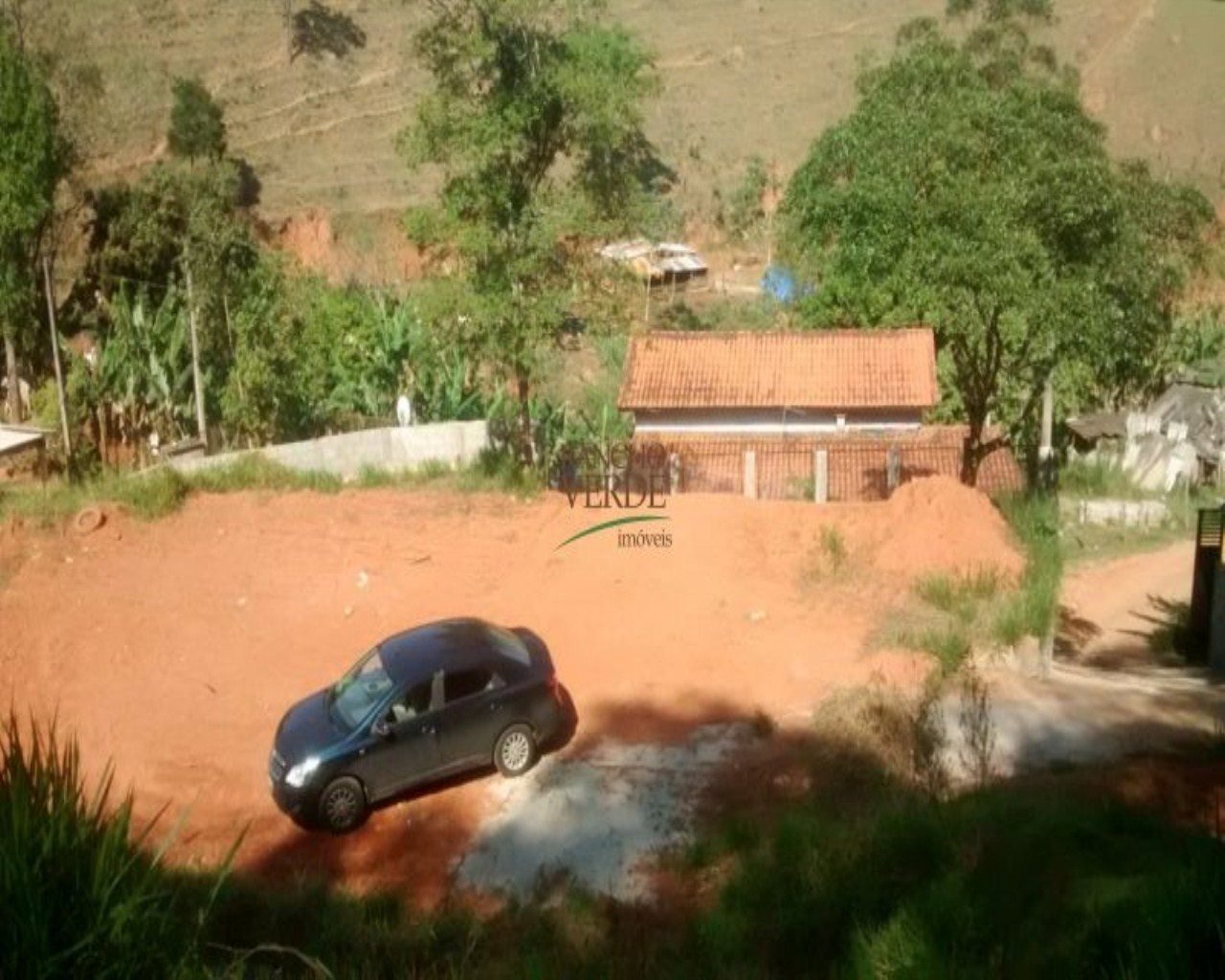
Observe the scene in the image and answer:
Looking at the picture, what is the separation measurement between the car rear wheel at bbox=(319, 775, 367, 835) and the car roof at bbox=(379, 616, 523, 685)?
103cm

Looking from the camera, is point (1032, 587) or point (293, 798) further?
point (1032, 587)

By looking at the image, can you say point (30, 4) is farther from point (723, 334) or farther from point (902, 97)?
point (902, 97)

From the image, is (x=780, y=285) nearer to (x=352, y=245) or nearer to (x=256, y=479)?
(x=352, y=245)

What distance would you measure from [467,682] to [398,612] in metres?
4.03

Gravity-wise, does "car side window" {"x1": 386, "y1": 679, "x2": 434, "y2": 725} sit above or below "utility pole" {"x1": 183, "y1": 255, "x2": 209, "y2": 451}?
below

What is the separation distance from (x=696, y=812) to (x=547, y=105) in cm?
1274

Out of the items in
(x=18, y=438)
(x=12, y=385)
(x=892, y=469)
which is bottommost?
(x=892, y=469)

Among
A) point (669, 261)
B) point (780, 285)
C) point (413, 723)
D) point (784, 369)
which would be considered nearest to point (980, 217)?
point (784, 369)

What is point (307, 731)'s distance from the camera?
12203mm

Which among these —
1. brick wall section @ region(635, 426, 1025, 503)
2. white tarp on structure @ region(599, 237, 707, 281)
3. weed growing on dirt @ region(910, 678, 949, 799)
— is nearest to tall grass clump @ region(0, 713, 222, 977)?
weed growing on dirt @ region(910, 678, 949, 799)

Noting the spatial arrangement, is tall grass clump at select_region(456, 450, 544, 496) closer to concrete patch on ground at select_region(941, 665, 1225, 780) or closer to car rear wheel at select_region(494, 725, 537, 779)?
car rear wheel at select_region(494, 725, 537, 779)

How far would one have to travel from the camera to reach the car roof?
40.4ft

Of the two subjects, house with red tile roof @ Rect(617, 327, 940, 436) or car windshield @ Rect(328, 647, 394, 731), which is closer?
car windshield @ Rect(328, 647, 394, 731)

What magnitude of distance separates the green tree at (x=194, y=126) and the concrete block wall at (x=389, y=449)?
876 inches
